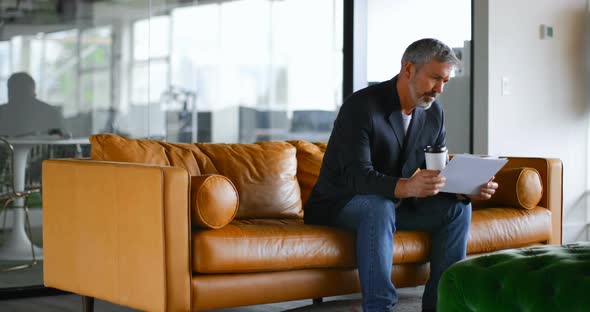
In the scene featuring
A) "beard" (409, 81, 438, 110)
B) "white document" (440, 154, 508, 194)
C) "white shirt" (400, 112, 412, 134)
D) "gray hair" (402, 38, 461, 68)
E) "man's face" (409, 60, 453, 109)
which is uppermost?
"gray hair" (402, 38, 461, 68)

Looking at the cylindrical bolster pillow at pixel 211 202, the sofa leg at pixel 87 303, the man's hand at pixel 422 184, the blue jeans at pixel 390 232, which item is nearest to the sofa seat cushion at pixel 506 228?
the blue jeans at pixel 390 232

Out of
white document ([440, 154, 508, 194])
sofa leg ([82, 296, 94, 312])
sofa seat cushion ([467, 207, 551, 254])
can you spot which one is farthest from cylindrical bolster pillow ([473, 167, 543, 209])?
sofa leg ([82, 296, 94, 312])

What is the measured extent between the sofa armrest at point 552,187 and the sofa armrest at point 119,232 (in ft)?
6.29

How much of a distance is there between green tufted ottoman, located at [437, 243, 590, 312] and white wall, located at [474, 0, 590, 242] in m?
3.01

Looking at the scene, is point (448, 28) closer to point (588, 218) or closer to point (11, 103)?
point (588, 218)

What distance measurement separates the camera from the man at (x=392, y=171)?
325cm

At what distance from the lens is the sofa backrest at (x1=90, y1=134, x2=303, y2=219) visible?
353 cm

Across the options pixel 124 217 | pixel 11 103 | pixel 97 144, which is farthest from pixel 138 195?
pixel 11 103

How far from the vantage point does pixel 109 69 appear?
4.18 metres

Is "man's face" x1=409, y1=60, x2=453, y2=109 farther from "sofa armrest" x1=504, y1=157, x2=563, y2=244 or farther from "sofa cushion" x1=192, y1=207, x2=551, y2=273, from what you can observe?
"sofa armrest" x1=504, y1=157, x2=563, y2=244

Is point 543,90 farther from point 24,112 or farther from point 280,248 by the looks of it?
point 24,112

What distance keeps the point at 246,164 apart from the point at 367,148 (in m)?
0.63

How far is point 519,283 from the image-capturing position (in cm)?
243

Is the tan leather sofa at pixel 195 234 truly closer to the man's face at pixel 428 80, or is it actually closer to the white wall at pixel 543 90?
the man's face at pixel 428 80
